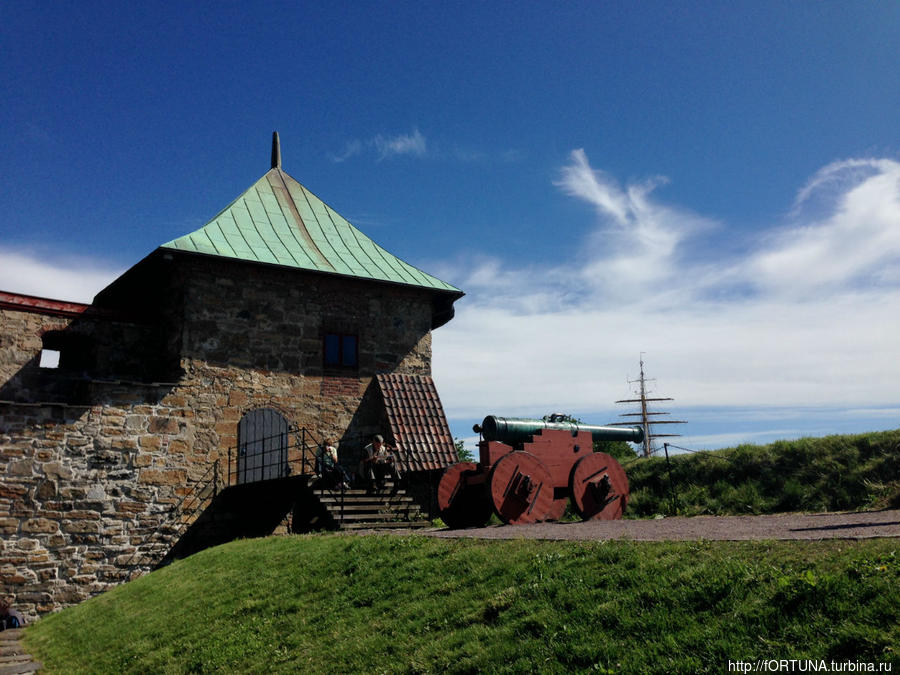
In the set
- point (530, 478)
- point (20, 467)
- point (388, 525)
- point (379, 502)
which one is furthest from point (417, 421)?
point (20, 467)

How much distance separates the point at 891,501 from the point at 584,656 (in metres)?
9.35

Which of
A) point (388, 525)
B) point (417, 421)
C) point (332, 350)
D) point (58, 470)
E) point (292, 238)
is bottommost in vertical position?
point (388, 525)

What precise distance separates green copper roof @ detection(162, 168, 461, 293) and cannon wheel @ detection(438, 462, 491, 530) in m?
7.04

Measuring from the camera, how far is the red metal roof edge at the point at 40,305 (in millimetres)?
14984

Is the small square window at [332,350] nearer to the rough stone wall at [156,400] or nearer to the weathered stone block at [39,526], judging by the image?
the rough stone wall at [156,400]

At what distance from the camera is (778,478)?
53.8 ft

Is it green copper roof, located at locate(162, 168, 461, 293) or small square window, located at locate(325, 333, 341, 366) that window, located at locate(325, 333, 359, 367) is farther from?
green copper roof, located at locate(162, 168, 461, 293)

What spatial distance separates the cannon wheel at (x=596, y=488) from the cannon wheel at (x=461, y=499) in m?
1.53

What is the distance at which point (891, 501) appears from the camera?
11609 millimetres

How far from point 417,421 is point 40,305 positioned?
8318 millimetres

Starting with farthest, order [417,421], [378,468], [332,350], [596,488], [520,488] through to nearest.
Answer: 1. [332,350]
2. [417,421]
3. [378,468]
4. [596,488]
5. [520,488]

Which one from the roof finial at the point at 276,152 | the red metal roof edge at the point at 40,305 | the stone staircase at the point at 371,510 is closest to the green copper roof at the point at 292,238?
the roof finial at the point at 276,152

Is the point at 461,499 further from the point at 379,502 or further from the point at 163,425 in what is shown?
the point at 163,425

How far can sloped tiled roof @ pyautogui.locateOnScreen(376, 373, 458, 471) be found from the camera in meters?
16.5
